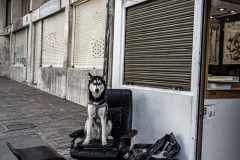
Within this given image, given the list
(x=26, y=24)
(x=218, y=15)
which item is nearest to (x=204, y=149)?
(x=218, y=15)

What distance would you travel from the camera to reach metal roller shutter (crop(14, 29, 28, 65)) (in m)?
17.7

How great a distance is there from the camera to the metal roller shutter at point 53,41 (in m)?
11.7

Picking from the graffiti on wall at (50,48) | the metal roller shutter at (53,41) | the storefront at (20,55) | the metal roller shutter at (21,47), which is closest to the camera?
the metal roller shutter at (53,41)

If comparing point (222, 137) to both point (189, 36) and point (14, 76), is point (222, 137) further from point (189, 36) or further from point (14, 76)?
point (14, 76)

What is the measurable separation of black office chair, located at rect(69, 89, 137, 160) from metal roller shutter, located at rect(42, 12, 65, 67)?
305 inches

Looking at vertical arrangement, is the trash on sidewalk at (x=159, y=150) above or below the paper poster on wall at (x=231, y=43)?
below

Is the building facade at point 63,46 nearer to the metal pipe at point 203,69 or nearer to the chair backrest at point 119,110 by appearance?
the chair backrest at point 119,110

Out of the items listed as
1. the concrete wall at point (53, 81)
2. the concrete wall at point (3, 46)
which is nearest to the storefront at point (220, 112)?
the concrete wall at point (53, 81)

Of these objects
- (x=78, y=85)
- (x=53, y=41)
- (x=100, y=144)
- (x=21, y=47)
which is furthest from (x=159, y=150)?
(x=21, y=47)

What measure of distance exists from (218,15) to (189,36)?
1.68m

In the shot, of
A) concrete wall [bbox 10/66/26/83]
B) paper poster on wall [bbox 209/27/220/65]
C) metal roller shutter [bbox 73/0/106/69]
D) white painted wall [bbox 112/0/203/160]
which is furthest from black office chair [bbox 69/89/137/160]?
concrete wall [bbox 10/66/26/83]

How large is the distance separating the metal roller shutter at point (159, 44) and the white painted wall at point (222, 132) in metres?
0.59

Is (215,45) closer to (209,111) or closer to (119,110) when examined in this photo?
(209,111)

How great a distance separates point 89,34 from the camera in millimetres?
9297
